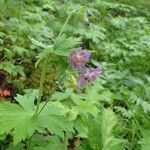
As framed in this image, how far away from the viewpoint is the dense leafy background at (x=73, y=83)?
2.19 meters

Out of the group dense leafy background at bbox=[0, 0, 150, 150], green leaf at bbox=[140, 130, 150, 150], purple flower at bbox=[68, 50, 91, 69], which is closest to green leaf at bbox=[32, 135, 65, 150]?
dense leafy background at bbox=[0, 0, 150, 150]

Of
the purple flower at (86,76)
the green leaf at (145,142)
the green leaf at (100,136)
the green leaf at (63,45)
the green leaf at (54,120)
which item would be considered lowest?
the green leaf at (145,142)

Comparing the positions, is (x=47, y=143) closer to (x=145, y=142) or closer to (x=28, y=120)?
(x=28, y=120)

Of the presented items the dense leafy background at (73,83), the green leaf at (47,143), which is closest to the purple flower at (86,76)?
the dense leafy background at (73,83)

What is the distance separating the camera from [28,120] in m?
2.17

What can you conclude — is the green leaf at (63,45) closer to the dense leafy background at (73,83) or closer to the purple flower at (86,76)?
the dense leafy background at (73,83)

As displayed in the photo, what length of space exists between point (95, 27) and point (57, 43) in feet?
9.61

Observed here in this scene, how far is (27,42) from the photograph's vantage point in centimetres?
423

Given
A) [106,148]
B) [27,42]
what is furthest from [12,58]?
[106,148]

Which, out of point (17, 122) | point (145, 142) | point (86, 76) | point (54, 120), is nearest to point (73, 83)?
point (86, 76)

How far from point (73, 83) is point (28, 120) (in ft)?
1.13

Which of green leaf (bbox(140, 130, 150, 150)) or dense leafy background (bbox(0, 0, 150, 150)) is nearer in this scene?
dense leafy background (bbox(0, 0, 150, 150))

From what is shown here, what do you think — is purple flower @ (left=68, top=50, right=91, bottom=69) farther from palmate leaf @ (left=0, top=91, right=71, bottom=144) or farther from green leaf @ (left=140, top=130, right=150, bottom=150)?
green leaf @ (left=140, top=130, right=150, bottom=150)

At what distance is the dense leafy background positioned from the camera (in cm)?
219
